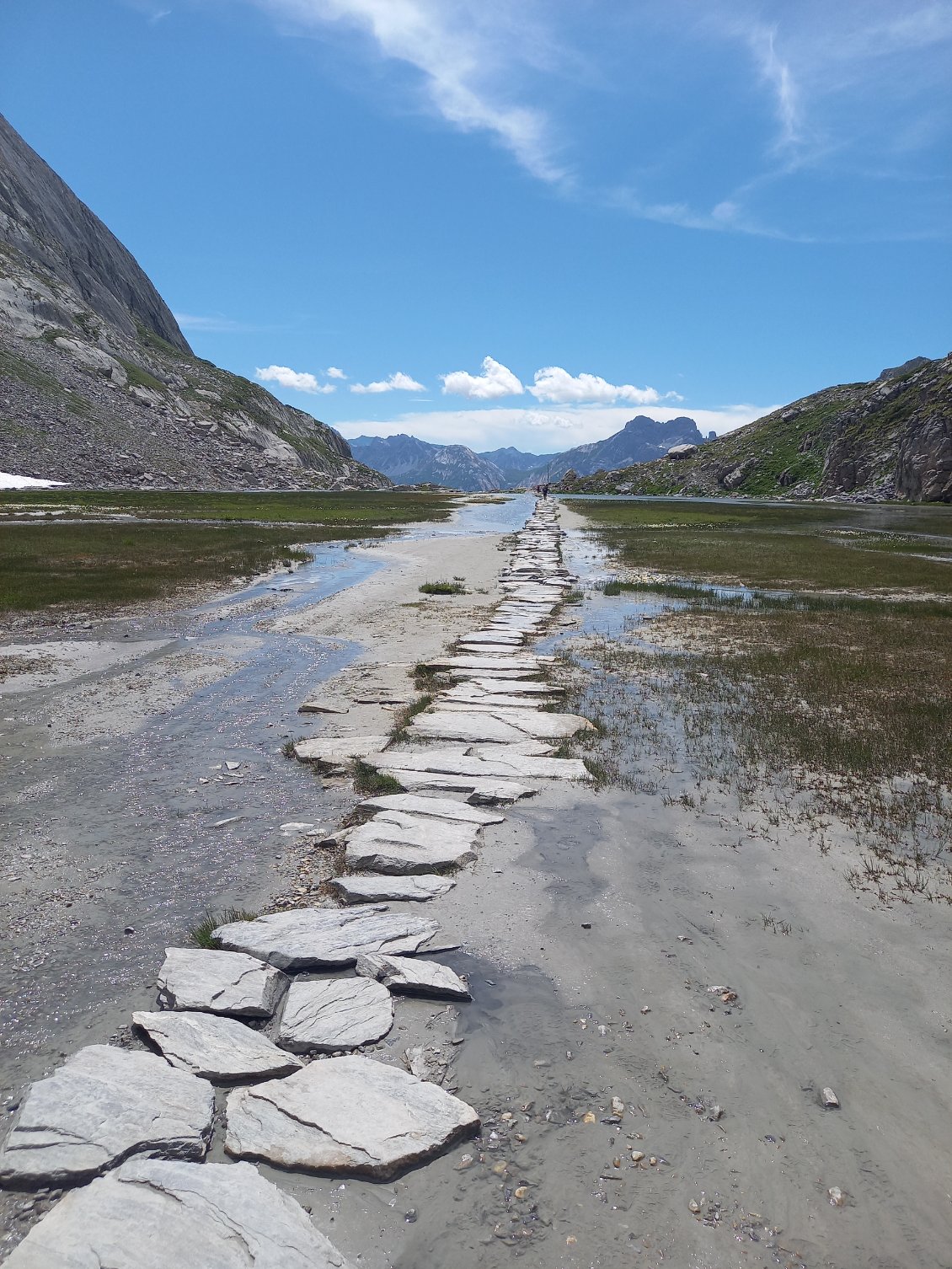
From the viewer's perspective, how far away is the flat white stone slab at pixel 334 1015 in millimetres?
4574

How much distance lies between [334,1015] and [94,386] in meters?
140

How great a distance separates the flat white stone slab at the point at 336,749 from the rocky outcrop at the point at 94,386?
97400 millimetres

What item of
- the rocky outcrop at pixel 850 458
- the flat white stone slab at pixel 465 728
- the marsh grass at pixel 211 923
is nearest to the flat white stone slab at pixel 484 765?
the flat white stone slab at pixel 465 728

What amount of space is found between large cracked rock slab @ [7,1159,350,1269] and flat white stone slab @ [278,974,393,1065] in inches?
Answer: 39.8

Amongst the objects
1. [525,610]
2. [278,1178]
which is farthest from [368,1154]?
[525,610]

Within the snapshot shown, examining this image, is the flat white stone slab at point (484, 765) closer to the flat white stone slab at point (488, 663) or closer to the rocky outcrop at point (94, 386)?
the flat white stone slab at point (488, 663)

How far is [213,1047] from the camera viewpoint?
14.6ft

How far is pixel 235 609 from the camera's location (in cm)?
2186

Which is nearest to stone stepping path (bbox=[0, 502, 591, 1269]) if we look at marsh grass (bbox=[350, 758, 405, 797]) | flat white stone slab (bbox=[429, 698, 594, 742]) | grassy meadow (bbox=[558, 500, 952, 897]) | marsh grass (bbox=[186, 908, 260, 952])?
marsh grass (bbox=[186, 908, 260, 952])

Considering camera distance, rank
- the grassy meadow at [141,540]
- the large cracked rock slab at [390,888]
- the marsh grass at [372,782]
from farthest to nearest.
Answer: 1. the grassy meadow at [141,540]
2. the marsh grass at [372,782]
3. the large cracked rock slab at [390,888]

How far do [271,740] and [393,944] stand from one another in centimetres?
557

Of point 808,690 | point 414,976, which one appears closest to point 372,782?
point 414,976

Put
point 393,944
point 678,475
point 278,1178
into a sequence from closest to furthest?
point 278,1178 < point 393,944 < point 678,475

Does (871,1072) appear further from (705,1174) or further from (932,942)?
(932,942)
